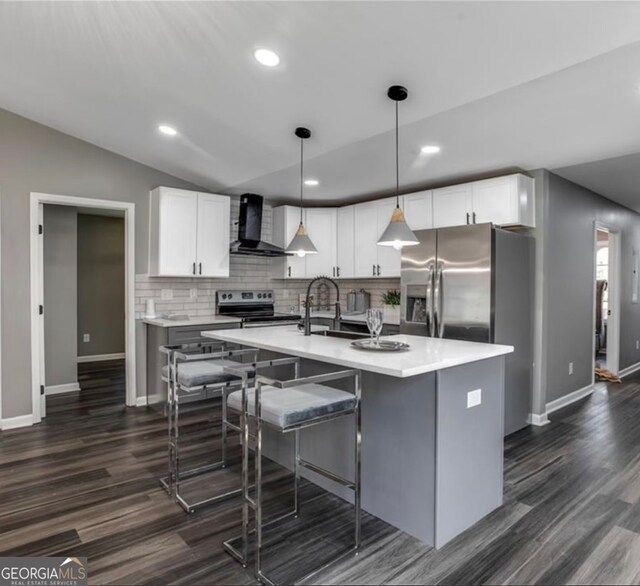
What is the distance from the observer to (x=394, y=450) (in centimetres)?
227

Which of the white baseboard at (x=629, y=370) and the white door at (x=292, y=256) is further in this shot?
the white baseboard at (x=629, y=370)

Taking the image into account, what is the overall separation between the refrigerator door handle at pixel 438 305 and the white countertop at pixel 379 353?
1090 millimetres

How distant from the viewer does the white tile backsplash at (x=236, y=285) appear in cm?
482

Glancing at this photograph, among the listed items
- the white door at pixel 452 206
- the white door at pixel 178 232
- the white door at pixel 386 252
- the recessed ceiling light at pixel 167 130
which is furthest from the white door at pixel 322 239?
the recessed ceiling light at pixel 167 130

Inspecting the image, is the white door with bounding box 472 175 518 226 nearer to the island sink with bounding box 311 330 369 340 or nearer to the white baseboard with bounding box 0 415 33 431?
the island sink with bounding box 311 330 369 340

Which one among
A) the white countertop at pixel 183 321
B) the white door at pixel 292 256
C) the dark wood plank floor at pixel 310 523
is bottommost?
the dark wood plank floor at pixel 310 523

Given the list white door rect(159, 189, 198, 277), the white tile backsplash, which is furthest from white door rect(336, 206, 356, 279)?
white door rect(159, 189, 198, 277)

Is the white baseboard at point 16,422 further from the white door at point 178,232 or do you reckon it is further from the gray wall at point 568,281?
the gray wall at point 568,281

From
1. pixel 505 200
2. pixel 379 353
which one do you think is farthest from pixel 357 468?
pixel 505 200

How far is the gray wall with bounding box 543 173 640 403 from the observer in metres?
4.18

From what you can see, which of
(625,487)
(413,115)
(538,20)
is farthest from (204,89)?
(625,487)

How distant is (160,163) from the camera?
4629 millimetres

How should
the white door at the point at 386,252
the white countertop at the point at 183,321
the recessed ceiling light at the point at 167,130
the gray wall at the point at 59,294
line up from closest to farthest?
the recessed ceiling light at the point at 167,130 < the white countertop at the point at 183,321 < the white door at the point at 386,252 < the gray wall at the point at 59,294

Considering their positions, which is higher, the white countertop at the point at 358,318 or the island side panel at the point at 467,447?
the white countertop at the point at 358,318
